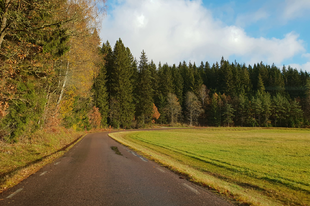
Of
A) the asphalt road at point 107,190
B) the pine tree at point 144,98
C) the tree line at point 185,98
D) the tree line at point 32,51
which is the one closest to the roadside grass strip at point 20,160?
the asphalt road at point 107,190

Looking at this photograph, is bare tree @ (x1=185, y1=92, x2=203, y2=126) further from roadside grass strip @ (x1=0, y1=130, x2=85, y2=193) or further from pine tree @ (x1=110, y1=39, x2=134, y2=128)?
roadside grass strip @ (x1=0, y1=130, x2=85, y2=193)

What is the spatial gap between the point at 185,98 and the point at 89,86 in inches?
2363

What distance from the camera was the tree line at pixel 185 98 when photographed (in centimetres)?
5216

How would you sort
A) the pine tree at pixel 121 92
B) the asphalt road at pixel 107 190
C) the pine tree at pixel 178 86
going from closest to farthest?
the asphalt road at pixel 107 190, the pine tree at pixel 121 92, the pine tree at pixel 178 86

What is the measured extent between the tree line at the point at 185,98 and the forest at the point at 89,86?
313 mm

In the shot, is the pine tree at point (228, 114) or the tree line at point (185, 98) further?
the pine tree at point (228, 114)

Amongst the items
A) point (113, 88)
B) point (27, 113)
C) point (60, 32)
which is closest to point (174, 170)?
point (60, 32)

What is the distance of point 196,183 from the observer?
5746 mm

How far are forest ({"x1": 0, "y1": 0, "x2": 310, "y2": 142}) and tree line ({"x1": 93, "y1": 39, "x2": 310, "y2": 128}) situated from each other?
313 millimetres

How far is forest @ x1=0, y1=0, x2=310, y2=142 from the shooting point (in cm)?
795

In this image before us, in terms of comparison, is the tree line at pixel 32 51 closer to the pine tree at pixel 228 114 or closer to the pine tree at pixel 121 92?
the pine tree at pixel 121 92

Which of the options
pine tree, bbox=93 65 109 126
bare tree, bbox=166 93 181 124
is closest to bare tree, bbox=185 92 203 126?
bare tree, bbox=166 93 181 124

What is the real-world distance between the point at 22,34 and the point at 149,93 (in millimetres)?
51229

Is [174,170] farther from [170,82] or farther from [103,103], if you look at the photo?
[170,82]
